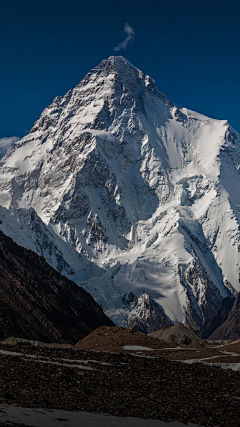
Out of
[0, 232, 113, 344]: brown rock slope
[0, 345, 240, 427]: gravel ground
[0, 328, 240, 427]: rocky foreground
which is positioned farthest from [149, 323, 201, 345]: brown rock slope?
[0, 232, 113, 344]: brown rock slope

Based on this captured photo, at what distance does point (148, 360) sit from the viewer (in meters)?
41.7

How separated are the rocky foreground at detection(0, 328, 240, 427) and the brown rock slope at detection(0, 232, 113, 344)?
238 feet

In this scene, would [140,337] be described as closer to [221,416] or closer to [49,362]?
[49,362]

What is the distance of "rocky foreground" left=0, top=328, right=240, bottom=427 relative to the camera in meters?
28.2

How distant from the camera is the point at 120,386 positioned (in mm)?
32594

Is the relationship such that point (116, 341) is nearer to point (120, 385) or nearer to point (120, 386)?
point (120, 385)

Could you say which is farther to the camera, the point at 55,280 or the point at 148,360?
the point at 55,280

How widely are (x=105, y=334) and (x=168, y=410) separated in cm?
2692

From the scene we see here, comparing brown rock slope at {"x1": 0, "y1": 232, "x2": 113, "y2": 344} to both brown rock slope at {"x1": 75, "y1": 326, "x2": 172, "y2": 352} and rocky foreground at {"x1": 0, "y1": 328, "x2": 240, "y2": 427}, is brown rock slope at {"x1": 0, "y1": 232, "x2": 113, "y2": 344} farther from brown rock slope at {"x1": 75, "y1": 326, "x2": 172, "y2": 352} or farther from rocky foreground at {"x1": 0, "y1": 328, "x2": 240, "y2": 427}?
rocky foreground at {"x1": 0, "y1": 328, "x2": 240, "y2": 427}

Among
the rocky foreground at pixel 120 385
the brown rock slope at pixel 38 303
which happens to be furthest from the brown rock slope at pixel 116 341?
the brown rock slope at pixel 38 303

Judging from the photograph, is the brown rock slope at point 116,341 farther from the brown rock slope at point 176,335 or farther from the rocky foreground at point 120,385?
the brown rock slope at point 176,335

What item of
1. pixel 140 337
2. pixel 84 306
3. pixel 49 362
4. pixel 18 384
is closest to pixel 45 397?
pixel 18 384

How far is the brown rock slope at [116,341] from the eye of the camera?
51.6 meters

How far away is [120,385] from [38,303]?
12191cm
